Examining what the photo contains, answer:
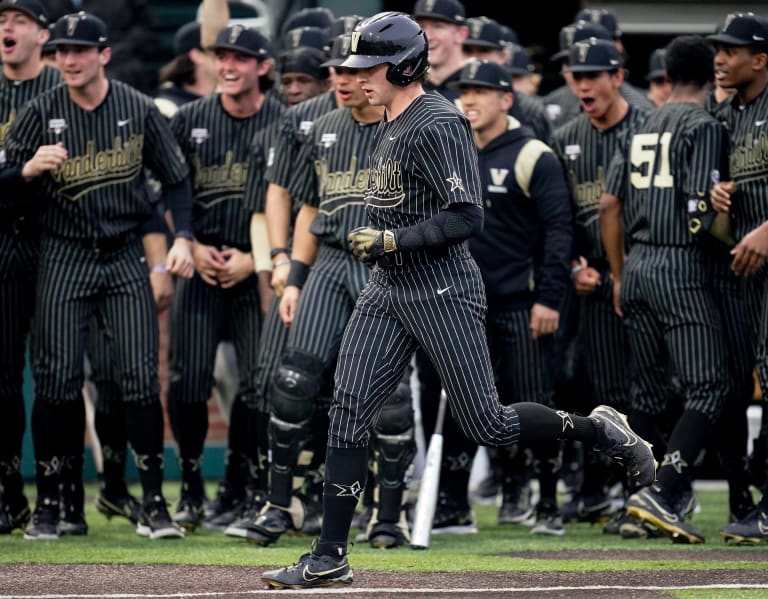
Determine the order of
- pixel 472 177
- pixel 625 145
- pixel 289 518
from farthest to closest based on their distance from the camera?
pixel 625 145 → pixel 289 518 → pixel 472 177

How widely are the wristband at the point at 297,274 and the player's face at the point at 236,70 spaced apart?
1265 millimetres

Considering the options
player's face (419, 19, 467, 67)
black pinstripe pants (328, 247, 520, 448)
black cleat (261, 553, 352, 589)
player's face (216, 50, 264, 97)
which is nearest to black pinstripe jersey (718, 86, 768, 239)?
player's face (419, 19, 467, 67)

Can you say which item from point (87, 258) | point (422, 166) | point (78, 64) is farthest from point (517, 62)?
point (422, 166)

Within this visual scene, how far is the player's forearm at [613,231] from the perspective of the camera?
9219 mm

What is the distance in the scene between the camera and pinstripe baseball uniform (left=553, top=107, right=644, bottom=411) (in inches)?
380

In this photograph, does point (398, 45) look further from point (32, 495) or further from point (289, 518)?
point (32, 495)

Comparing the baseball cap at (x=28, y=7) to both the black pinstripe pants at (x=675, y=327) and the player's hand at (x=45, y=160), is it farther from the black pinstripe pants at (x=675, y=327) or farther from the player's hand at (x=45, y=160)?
the black pinstripe pants at (x=675, y=327)

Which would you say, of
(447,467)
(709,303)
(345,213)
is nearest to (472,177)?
(345,213)

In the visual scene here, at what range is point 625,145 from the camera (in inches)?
360

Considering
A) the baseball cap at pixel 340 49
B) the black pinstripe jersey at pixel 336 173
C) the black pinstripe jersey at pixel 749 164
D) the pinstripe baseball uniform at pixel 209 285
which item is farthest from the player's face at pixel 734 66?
the pinstripe baseball uniform at pixel 209 285

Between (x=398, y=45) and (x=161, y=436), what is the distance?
9.96ft

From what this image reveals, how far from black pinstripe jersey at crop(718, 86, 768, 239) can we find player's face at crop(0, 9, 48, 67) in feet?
12.3

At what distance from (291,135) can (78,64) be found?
3.91 feet

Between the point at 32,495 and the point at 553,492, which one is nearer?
the point at 553,492
